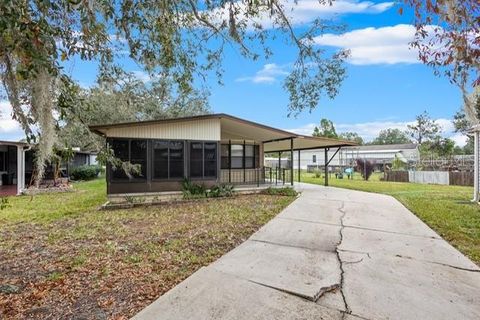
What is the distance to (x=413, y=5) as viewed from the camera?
342cm

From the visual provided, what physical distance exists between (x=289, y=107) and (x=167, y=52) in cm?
227

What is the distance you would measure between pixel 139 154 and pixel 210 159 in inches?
103

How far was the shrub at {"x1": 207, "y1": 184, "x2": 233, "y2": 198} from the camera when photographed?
11.4 metres

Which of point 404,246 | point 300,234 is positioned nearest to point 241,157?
point 300,234

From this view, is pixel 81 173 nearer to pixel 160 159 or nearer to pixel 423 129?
pixel 160 159

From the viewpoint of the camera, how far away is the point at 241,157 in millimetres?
15375

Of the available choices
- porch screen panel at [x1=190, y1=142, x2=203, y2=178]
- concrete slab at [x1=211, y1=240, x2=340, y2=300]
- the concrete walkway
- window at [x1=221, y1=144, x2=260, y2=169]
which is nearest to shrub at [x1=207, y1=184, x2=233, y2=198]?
porch screen panel at [x1=190, y1=142, x2=203, y2=178]

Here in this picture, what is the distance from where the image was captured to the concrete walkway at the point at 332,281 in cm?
294

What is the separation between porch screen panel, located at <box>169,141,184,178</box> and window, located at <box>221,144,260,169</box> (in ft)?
12.1

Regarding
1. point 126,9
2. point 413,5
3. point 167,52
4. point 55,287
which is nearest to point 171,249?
point 55,287

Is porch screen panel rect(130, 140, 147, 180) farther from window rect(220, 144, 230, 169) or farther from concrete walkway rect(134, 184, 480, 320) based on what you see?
concrete walkway rect(134, 184, 480, 320)

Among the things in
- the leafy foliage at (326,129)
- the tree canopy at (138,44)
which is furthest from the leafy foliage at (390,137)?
the tree canopy at (138,44)

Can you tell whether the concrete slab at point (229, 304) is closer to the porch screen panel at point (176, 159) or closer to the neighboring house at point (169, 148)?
the neighboring house at point (169, 148)

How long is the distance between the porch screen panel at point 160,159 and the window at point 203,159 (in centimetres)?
96
